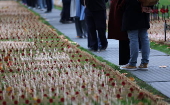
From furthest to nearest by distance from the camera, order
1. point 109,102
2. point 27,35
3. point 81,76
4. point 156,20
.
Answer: point 156,20 < point 27,35 < point 81,76 < point 109,102

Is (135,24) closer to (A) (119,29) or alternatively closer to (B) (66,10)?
(A) (119,29)

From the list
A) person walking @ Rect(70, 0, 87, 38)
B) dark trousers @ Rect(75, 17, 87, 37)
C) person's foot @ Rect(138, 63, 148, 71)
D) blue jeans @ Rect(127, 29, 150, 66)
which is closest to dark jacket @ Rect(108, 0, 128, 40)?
blue jeans @ Rect(127, 29, 150, 66)

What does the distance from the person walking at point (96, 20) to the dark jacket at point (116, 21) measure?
2.41 metres

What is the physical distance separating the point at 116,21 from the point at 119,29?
150 millimetres

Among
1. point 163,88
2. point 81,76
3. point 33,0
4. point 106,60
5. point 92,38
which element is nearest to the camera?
point 163,88

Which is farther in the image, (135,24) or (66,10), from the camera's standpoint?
(66,10)

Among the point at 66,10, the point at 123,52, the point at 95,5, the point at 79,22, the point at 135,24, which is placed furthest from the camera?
the point at 66,10

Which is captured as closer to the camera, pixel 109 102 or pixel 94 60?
pixel 109 102

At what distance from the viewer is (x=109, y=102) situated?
6.06m

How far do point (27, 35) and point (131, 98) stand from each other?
8854mm

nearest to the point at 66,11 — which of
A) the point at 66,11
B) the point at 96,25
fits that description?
the point at 66,11

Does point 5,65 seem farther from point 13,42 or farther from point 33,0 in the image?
point 33,0

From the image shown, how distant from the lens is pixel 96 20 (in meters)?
11.6

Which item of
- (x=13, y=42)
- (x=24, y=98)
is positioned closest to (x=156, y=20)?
(x=13, y=42)
